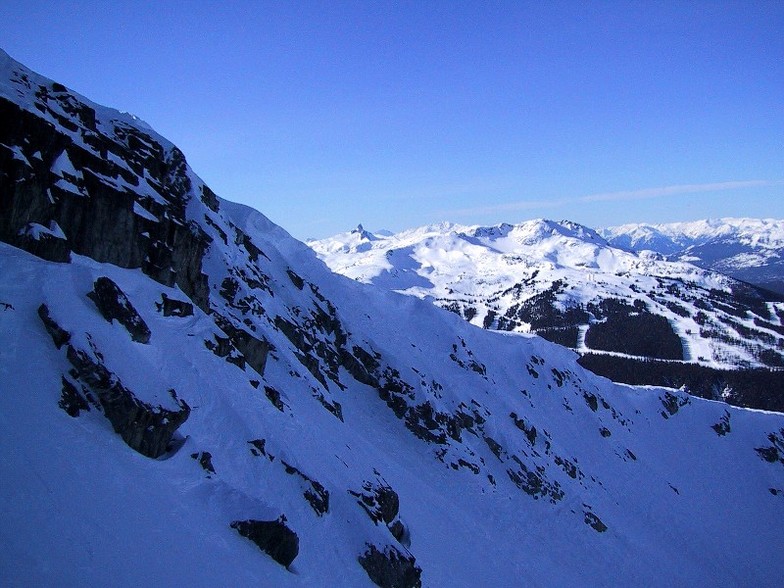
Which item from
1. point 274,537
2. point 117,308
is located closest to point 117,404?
point 117,308

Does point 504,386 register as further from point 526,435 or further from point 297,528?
point 297,528

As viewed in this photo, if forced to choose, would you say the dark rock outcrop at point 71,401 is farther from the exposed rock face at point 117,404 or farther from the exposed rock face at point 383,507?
the exposed rock face at point 383,507

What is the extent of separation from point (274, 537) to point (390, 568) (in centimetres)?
769

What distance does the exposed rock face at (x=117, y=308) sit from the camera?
21828mm

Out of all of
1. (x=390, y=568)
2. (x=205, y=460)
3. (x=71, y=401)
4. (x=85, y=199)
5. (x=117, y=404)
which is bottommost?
(x=390, y=568)

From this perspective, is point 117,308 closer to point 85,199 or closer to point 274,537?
point 85,199

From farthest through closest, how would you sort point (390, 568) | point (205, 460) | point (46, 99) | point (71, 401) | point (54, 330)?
point (46, 99), point (390, 568), point (205, 460), point (54, 330), point (71, 401)

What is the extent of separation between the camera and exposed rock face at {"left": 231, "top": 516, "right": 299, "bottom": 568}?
17938mm

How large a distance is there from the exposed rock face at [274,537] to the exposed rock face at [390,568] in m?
4.80

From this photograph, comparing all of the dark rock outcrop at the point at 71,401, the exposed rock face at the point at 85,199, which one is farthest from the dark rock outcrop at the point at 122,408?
the exposed rock face at the point at 85,199

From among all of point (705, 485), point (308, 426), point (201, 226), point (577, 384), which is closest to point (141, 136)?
point (201, 226)

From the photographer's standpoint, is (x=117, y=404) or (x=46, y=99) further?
(x=46, y=99)

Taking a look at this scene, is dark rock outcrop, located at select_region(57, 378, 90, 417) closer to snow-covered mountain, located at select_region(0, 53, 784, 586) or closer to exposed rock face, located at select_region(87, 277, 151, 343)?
snow-covered mountain, located at select_region(0, 53, 784, 586)

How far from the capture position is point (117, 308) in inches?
872
